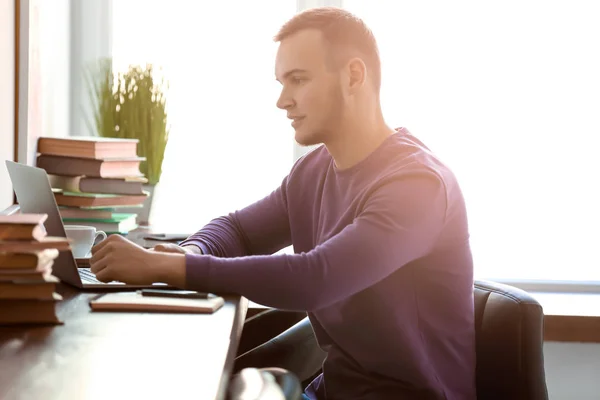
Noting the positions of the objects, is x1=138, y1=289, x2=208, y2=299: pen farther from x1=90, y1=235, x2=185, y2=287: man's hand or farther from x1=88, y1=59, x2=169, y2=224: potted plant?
x1=88, y1=59, x2=169, y2=224: potted plant

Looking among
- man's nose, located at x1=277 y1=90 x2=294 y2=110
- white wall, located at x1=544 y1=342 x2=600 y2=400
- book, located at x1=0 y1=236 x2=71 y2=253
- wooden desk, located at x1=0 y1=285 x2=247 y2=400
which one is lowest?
white wall, located at x1=544 y1=342 x2=600 y2=400

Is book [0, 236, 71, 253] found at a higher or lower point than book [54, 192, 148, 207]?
higher

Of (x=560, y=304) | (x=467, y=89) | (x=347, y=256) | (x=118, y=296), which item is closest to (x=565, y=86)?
(x=467, y=89)

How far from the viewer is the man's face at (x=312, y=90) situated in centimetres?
168

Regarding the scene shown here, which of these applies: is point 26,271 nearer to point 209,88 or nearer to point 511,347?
point 511,347

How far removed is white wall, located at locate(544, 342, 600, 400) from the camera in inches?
108

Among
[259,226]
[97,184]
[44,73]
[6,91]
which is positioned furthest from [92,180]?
[259,226]

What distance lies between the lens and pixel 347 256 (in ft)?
4.51

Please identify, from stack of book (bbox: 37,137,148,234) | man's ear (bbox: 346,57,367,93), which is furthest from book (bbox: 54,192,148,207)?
man's ear (bbox: 346,57,367,93)

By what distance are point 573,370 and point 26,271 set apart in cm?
208

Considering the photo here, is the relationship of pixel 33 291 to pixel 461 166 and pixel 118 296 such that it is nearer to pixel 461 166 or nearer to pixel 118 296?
pixel 118 296

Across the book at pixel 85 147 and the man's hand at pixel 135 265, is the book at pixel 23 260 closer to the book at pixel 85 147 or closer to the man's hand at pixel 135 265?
the man's hand at pixel 135 265

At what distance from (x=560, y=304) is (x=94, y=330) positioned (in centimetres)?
192

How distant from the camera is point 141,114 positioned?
108 inches
